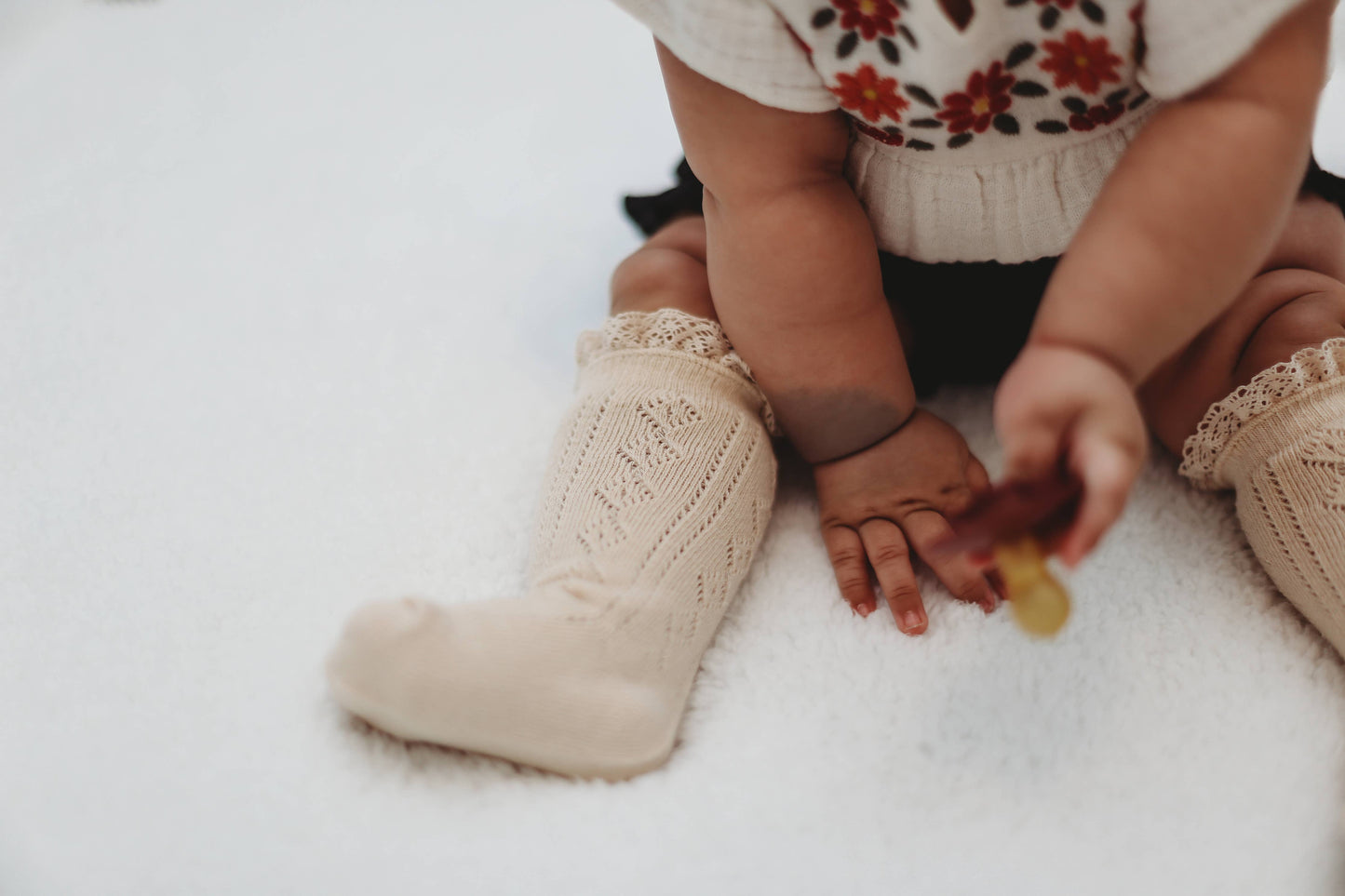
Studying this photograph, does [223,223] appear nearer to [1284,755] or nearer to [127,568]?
[127,568]

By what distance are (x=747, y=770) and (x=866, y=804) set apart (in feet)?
0.14

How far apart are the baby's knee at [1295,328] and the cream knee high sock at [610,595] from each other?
0.65ft

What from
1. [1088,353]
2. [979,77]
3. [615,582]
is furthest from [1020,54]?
[615,582]

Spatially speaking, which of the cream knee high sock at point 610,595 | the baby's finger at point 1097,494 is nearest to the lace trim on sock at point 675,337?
the cream knee high sock at point 610,595

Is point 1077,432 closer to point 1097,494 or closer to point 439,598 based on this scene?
point 1097,494

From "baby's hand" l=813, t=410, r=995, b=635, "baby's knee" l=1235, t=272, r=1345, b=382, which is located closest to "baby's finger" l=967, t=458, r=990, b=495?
"baby's hand" l=813, t=410, r=995, b=635

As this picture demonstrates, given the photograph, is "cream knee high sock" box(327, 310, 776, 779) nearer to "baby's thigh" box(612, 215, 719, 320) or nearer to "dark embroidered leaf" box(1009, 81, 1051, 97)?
"baby's thigh" box(612, 215, 719, 320)

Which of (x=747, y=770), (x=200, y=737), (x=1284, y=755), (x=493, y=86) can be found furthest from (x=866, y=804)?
(x=493, y=86)

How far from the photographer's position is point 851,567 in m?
0.44

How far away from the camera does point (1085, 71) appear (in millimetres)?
383

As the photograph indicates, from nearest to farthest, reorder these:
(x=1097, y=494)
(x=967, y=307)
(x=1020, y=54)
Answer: (x=1097, y=494) → (x=1020, y=54) → (x=967, y=307)

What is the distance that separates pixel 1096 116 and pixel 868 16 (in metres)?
0.10

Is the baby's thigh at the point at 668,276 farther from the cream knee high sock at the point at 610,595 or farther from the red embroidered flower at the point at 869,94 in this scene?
the red embroidered flower at the point at 869,94

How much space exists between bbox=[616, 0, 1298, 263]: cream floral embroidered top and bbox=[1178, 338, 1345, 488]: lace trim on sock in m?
0.09
